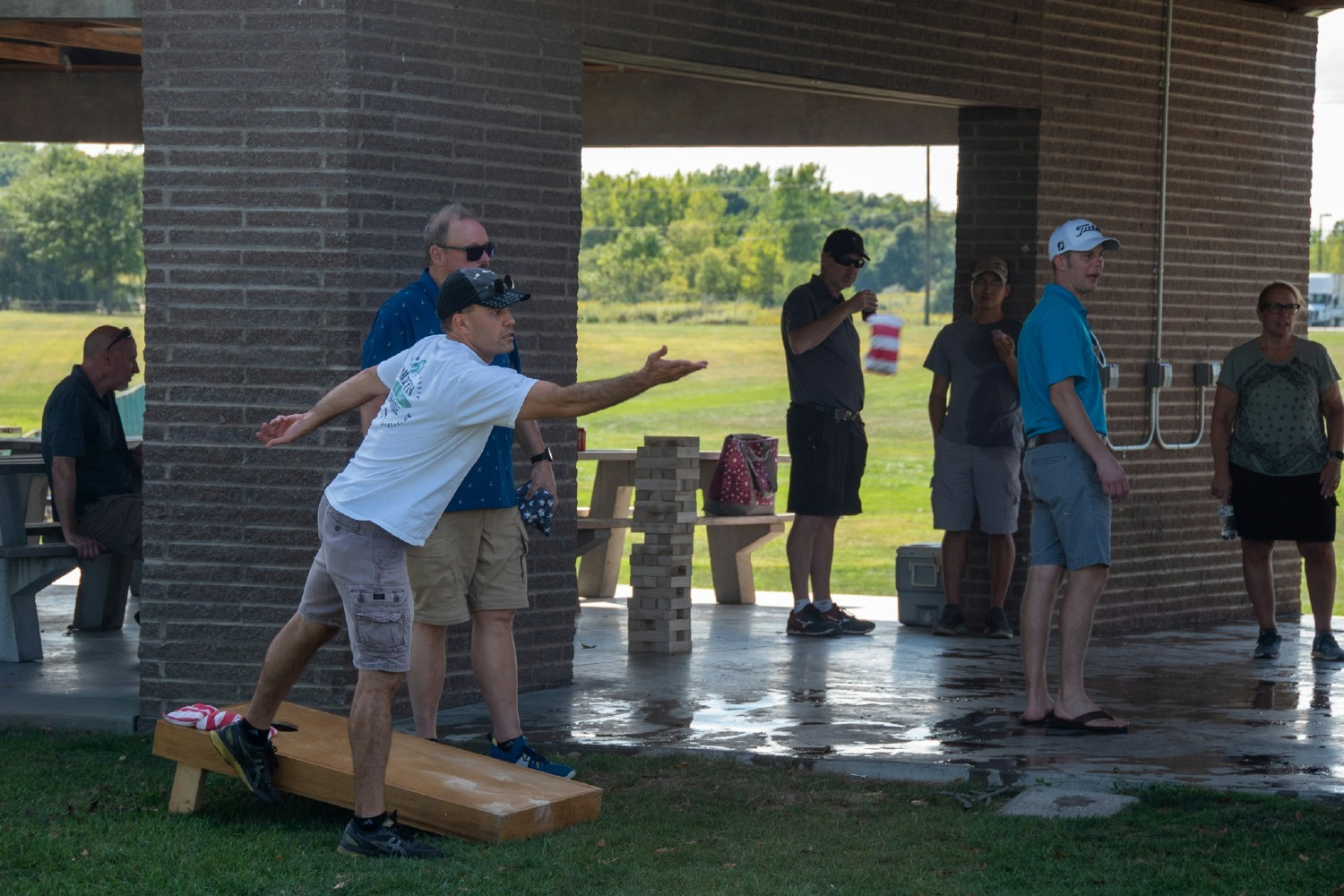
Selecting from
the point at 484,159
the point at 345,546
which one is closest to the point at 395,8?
the point at 484,159

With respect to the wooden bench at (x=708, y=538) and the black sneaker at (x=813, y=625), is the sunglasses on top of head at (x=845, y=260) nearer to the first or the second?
the black sneaker at (x=813, y=625)

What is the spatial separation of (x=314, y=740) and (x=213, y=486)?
5.69 ft

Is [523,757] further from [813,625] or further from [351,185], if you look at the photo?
[813,625]

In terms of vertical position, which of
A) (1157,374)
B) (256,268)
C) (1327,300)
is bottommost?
(1157,374)

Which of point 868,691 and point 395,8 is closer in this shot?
point 395,8

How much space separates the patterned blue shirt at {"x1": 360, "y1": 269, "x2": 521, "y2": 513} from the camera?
6.25m

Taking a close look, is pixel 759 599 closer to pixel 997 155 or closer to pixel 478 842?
pixel 997 155

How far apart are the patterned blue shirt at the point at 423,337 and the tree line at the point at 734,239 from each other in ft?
147

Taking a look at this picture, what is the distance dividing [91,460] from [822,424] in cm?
385

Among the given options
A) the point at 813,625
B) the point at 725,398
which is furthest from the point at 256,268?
the point at 725,398

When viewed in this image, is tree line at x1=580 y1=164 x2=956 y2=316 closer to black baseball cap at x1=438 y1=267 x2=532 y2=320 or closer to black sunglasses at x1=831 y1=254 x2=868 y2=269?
black sunglasses at x1=831 y1=254 x2=868 y2=269

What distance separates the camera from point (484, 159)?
25.7 feet

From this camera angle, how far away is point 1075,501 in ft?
23.7

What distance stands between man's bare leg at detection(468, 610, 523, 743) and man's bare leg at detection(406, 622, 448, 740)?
0.13 metres
